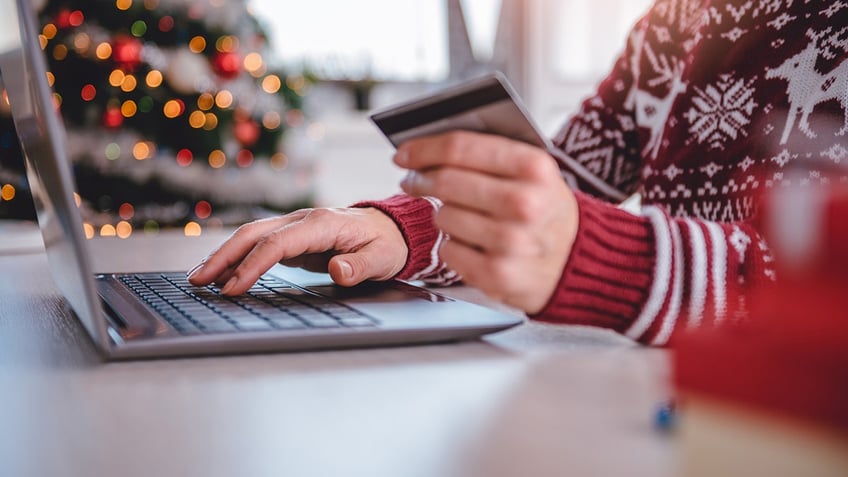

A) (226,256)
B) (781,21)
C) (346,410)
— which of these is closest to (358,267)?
(226,256)

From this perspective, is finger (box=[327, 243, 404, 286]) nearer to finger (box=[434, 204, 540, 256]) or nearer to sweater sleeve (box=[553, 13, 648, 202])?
finger (box=[434, 204, 540, 256])

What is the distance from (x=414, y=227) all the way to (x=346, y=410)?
0.42 metres

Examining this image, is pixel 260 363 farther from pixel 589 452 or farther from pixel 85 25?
pixel 85 25

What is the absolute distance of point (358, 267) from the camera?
2.22 feet

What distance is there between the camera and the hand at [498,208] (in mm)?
428

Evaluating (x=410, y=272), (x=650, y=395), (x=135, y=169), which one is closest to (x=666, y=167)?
(x=410, y=272)

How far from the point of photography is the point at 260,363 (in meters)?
0.44

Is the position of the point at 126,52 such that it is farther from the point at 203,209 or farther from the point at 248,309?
the point at 248,309

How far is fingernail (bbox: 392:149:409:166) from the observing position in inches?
17.7

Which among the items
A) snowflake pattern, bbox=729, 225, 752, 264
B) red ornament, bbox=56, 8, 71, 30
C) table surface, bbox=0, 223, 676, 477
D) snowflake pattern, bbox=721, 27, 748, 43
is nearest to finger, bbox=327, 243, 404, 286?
table surface, bbox=0, 223, 676, 477

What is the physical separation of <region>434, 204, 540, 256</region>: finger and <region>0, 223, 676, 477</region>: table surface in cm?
6

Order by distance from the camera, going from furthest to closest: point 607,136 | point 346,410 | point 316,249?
1. point 607,136
2. point 316,249
3. point 346,410

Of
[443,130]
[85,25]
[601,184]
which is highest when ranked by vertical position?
[85,25]

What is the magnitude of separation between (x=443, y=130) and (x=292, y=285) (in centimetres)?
30
